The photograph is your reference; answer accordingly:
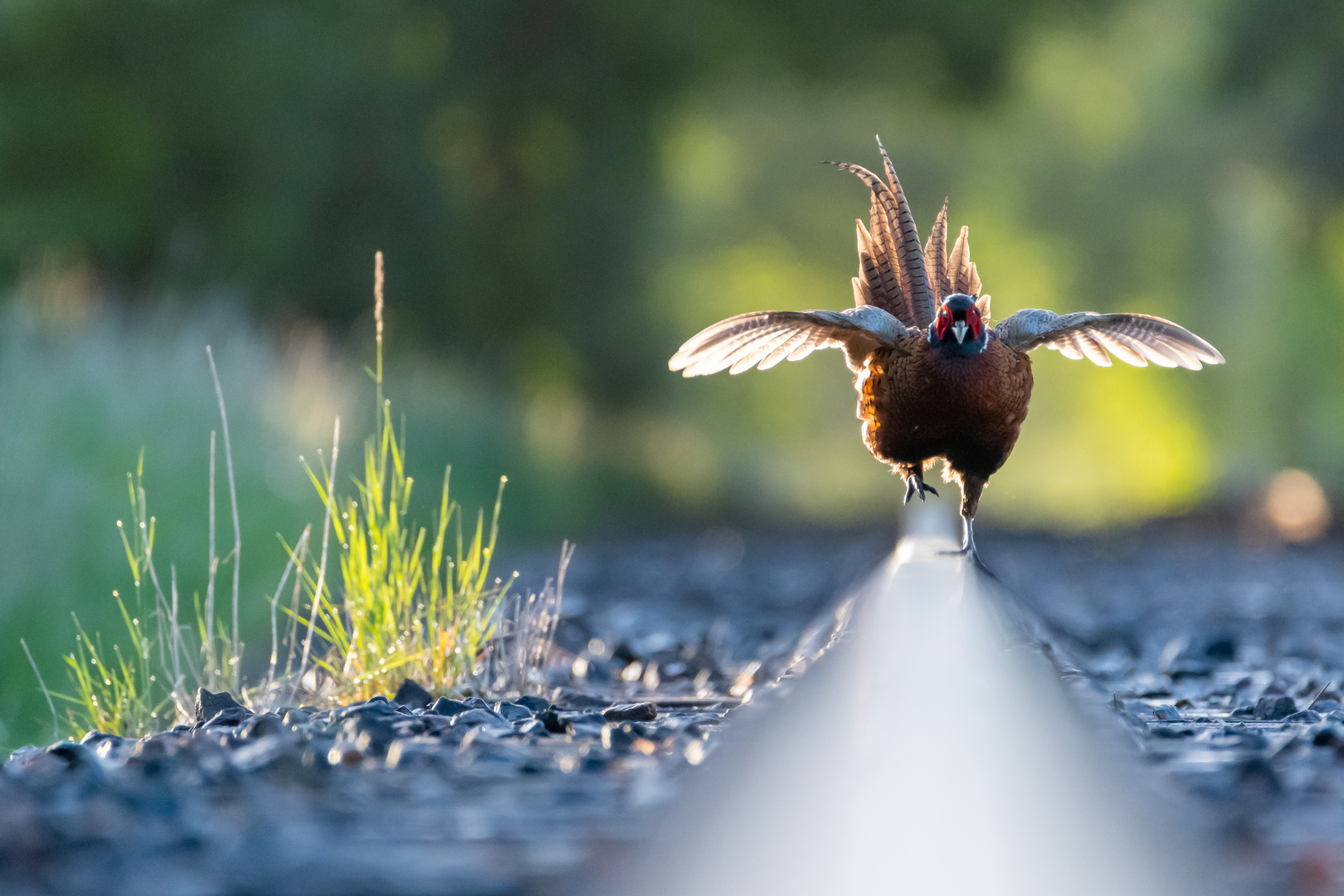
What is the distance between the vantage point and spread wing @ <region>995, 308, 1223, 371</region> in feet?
16.6

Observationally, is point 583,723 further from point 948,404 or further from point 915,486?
point 915,486

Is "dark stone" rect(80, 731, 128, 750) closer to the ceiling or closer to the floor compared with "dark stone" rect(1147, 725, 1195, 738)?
closer to the floor

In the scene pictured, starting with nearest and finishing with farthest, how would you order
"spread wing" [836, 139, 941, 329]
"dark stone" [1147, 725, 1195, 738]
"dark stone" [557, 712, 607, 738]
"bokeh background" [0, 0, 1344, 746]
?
"dark stone" [1147, 725, 1195, 738]
"dark stone" [557, 712, 607, 738]
"spread wing" [836, 139, 941, 329]
"bokeh background" [0, 0, 1344, 746]

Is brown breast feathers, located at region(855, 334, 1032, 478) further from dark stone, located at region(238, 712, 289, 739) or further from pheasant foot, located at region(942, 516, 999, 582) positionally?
dark stone, located at region(238, 712, 289, 739)

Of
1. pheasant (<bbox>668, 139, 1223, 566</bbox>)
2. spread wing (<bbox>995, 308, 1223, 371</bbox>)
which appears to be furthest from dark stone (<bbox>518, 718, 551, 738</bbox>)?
spread wing (<bbox>995, 308, 1223, 371</bbox>)

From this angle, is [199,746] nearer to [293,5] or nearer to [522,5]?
[293,5]

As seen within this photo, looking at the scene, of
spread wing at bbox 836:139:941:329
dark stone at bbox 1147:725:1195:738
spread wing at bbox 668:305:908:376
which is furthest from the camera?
spread wing at bbox 836:139:941:329

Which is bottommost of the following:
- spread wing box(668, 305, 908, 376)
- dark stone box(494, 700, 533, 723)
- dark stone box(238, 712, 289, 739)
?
dark stone box(494, 700, 533, 723)

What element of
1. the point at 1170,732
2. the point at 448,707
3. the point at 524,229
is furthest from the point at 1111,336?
the point at 524,229

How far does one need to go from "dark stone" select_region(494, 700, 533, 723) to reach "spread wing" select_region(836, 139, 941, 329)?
2609 mm

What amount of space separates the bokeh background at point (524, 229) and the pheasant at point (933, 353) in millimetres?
2310

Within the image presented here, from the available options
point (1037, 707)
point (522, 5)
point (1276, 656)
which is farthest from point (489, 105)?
point (1037, 707)

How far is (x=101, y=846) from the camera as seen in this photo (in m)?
2.08

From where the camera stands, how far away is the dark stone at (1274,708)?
11.6 ft
